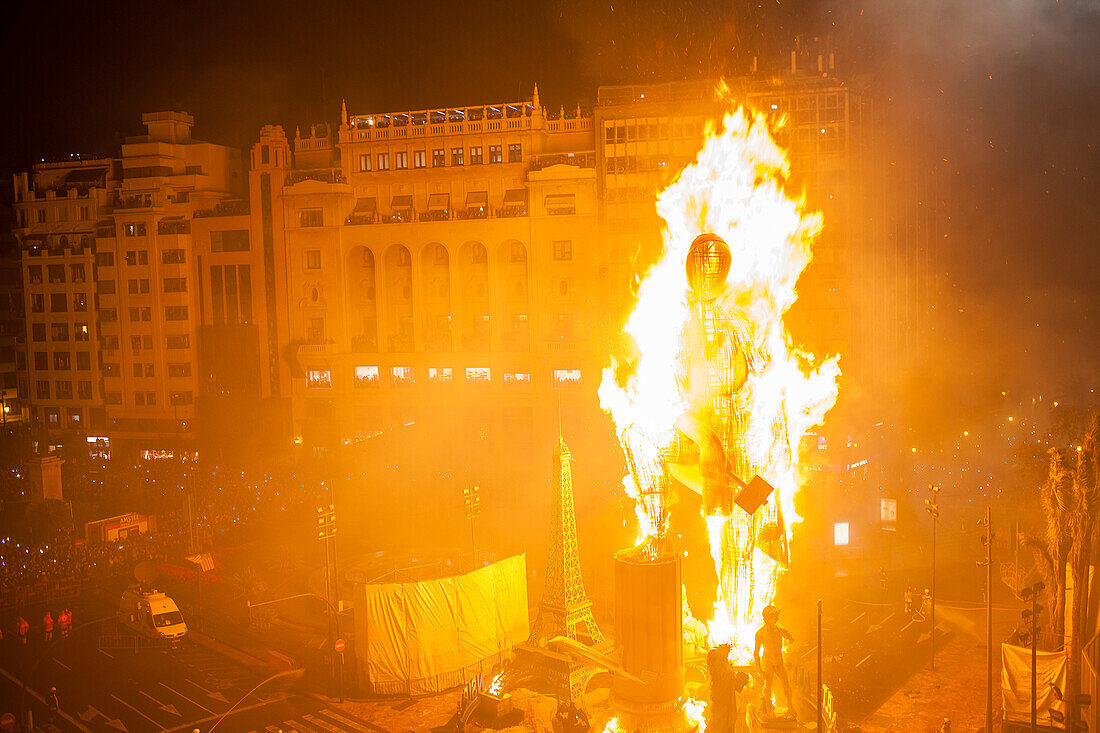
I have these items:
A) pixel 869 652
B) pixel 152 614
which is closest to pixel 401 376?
pixel 152 614

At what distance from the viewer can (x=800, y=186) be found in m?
46.8

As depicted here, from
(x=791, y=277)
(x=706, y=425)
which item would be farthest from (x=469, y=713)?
(x=791, y=277)

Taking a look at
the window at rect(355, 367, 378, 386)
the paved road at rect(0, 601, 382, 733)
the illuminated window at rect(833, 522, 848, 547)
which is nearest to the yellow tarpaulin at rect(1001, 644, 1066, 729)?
the paved road at rect(0, 601, 382, 733)

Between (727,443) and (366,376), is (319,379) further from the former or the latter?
(727,443)

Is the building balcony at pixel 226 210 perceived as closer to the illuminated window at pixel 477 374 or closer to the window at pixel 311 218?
the window at pixel 311 218

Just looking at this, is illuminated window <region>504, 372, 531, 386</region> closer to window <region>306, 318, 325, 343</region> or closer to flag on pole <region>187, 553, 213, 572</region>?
window <region>306, 318, 325, 343</region>

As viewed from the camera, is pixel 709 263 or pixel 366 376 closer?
pixel 709 263

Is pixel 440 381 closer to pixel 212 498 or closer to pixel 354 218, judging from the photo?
pixel 354 218

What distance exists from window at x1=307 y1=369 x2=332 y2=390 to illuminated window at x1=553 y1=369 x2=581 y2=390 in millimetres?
16068

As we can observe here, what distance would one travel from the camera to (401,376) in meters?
57.0

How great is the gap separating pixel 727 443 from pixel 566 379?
35.4 m

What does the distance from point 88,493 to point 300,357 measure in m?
A: 15.5

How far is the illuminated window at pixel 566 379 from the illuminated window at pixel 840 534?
61.6 feet

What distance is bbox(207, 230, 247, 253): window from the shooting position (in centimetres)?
5975
